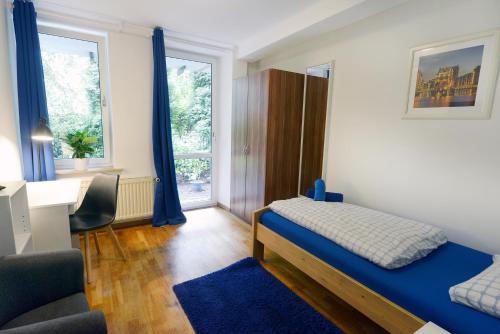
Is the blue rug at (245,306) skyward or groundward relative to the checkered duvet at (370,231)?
groundward

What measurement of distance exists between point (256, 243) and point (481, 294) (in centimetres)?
178

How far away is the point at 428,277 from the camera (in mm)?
1494

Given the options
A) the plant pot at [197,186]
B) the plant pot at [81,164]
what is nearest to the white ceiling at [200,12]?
the plant pot at [81,164]

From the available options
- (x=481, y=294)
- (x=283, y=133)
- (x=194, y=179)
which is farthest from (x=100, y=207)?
(x=481, y=294)

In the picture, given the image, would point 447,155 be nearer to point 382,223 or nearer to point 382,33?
point 382,223

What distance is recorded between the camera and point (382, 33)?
2.43 metres

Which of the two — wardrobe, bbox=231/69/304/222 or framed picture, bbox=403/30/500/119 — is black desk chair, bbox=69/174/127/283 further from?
framed picture, bbox=403/30/500/119

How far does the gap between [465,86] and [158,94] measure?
125 inches

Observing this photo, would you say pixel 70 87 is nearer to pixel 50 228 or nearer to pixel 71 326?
pixel 50 228

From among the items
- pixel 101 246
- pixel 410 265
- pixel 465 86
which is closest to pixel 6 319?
pixel 101 246

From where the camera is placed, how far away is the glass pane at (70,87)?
291cm

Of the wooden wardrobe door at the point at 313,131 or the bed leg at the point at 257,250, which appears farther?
the wooden wardrobe door at the point at 313,131

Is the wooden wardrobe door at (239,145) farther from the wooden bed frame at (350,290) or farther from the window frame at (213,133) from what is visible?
the wooden bed frame at (350,290)

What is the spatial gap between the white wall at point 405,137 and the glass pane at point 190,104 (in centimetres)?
171
